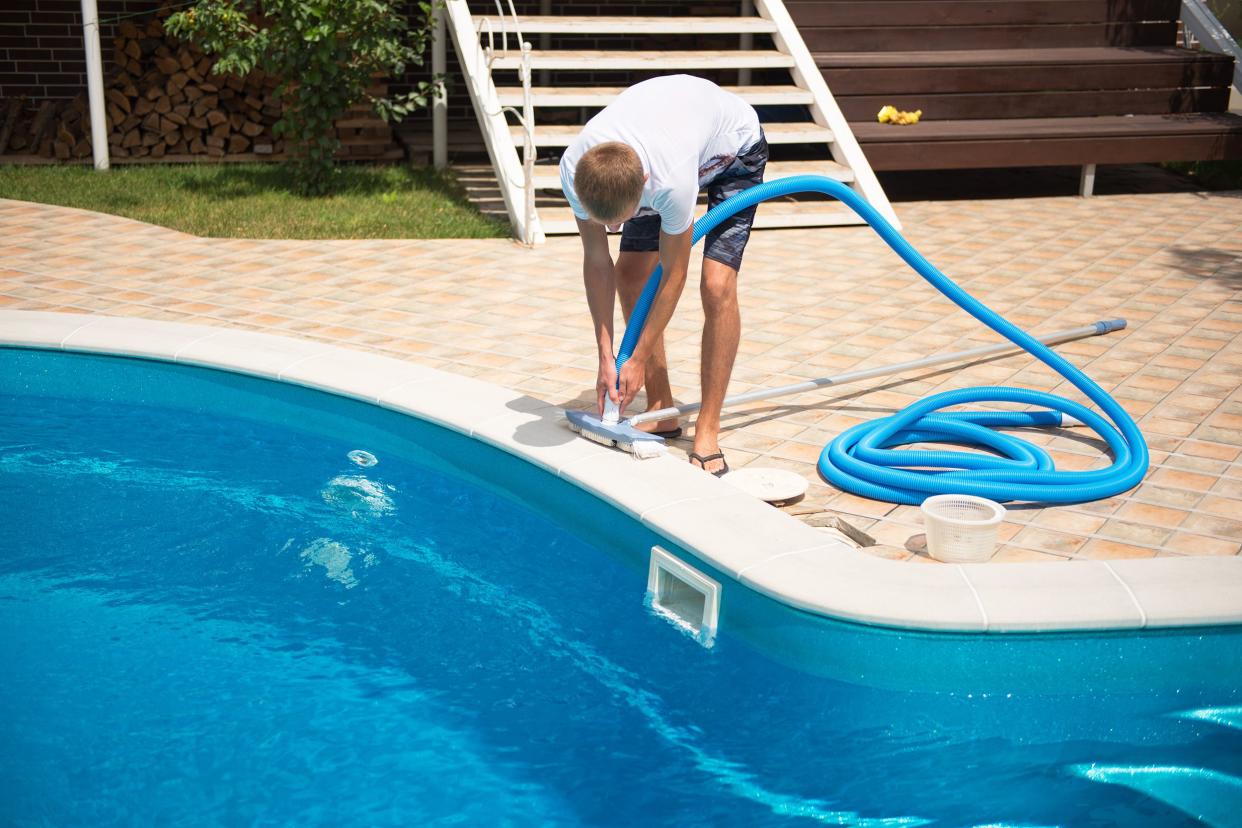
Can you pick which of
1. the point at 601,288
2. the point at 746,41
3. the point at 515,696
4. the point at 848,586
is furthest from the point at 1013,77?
the point at 515,696

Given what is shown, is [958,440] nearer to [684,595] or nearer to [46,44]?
[684,595]

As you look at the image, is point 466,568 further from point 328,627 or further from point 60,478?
point 60,478

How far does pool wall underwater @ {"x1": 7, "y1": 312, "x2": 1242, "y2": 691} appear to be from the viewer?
294 cm

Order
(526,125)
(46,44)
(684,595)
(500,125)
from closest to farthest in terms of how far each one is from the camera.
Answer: (684,595)
(526,125)
(500,125)
(46,44)

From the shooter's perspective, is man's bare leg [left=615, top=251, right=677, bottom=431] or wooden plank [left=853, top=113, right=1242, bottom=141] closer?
man's bare leg [left=615, top=251, right=677, bottom=431]

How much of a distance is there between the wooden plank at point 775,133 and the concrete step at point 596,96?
0.14m

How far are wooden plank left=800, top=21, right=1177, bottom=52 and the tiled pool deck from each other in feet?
4.56

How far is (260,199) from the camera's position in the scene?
7.62 m

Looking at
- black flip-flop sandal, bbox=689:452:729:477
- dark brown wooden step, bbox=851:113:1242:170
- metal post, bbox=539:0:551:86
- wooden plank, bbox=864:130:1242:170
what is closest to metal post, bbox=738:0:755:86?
dark brown wooden step, bbox=851:113:1242:170

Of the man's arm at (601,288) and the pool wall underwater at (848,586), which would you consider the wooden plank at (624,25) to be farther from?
the man's arm at (601,288)

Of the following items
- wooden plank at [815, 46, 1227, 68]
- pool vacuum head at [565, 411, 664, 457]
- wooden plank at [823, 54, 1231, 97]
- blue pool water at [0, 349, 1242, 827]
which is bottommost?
blue pool water at [0, 349, 1242, 827]

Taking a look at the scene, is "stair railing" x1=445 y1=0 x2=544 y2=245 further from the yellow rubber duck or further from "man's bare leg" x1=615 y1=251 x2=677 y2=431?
"man's bare leg" x1=615 y1=251 x2=677 y2=431

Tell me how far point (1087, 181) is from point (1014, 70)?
0.85m

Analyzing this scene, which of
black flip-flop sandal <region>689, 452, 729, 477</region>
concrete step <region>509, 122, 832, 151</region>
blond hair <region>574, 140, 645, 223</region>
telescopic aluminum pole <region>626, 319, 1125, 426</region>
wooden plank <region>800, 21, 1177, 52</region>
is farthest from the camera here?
wooden plank <region>800, 21, 1177, 52</region>
